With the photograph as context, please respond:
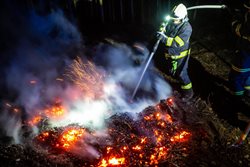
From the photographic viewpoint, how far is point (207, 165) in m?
4.73

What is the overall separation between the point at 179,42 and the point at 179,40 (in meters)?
0.04

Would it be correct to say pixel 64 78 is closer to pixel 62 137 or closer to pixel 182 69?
pixel 62 137

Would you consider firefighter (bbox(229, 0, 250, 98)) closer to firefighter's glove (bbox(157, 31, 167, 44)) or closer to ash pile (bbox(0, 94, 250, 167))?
ash pile (bbox(0, 94, 250, 167))

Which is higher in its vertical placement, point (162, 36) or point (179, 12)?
point (179, 12)

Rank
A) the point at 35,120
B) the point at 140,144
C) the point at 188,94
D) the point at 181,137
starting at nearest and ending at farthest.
→ the point at 140,144
the point at 181,137
the point at 35,120
the point at 188,94

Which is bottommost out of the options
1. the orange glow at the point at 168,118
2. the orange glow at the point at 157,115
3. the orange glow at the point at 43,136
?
the orange glow at the point at 168,118

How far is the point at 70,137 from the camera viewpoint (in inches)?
200

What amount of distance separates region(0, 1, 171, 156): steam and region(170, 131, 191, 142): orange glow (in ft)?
3.47

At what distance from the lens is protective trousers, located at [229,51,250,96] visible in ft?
18.3

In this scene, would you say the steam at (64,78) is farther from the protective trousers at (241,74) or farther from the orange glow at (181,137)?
the protective trousers at (241,74)

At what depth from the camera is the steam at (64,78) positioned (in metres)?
5.82

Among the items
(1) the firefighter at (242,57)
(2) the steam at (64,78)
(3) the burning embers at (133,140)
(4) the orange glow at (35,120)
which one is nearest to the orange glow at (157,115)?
(3) the burning embers at (133,140)

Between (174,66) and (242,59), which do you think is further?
(174,66)

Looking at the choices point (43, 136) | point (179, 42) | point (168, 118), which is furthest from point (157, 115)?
point (43, 136)
